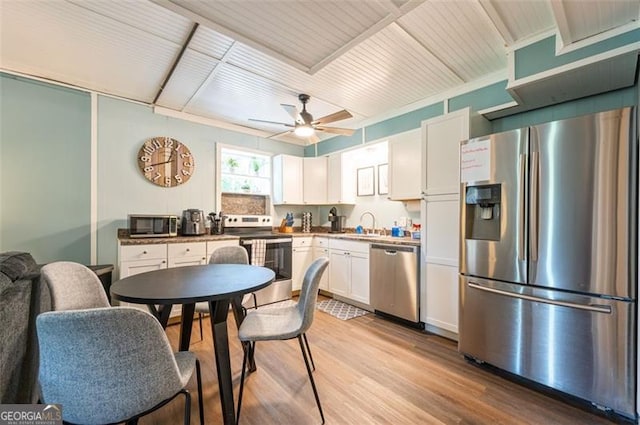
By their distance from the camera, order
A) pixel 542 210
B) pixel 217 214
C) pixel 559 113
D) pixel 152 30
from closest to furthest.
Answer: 1. pixel 542 210
2. pixel 152 30
3. pixel 559 113
4. pixel 217 214

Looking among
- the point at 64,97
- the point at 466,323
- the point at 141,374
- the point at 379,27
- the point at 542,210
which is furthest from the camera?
the point at 64,97

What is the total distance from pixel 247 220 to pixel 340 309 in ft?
6.45

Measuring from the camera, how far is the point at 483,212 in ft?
7.16

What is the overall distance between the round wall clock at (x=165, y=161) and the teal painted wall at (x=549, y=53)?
3751 mm

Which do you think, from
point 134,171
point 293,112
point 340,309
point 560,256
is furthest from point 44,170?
point 560,256

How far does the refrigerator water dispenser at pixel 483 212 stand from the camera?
2.11m

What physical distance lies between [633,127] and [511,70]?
0.93 m

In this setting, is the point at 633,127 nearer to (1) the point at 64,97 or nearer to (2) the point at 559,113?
(2) the point at 559,113

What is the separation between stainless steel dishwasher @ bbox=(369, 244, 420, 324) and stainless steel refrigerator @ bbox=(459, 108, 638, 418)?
2.13ft

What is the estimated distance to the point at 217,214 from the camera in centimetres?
385

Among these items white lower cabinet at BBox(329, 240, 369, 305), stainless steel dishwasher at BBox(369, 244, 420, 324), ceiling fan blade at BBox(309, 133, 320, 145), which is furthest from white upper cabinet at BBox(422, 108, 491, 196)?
ceiling fan blade at BBox(309, 133, 320, 145)

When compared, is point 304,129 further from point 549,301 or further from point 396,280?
point 549,301

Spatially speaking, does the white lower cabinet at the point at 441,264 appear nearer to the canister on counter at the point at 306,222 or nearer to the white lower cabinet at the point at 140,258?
the canister on counter at the point at 306,222

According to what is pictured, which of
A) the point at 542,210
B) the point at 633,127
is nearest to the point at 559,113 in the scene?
the point at 633,127
